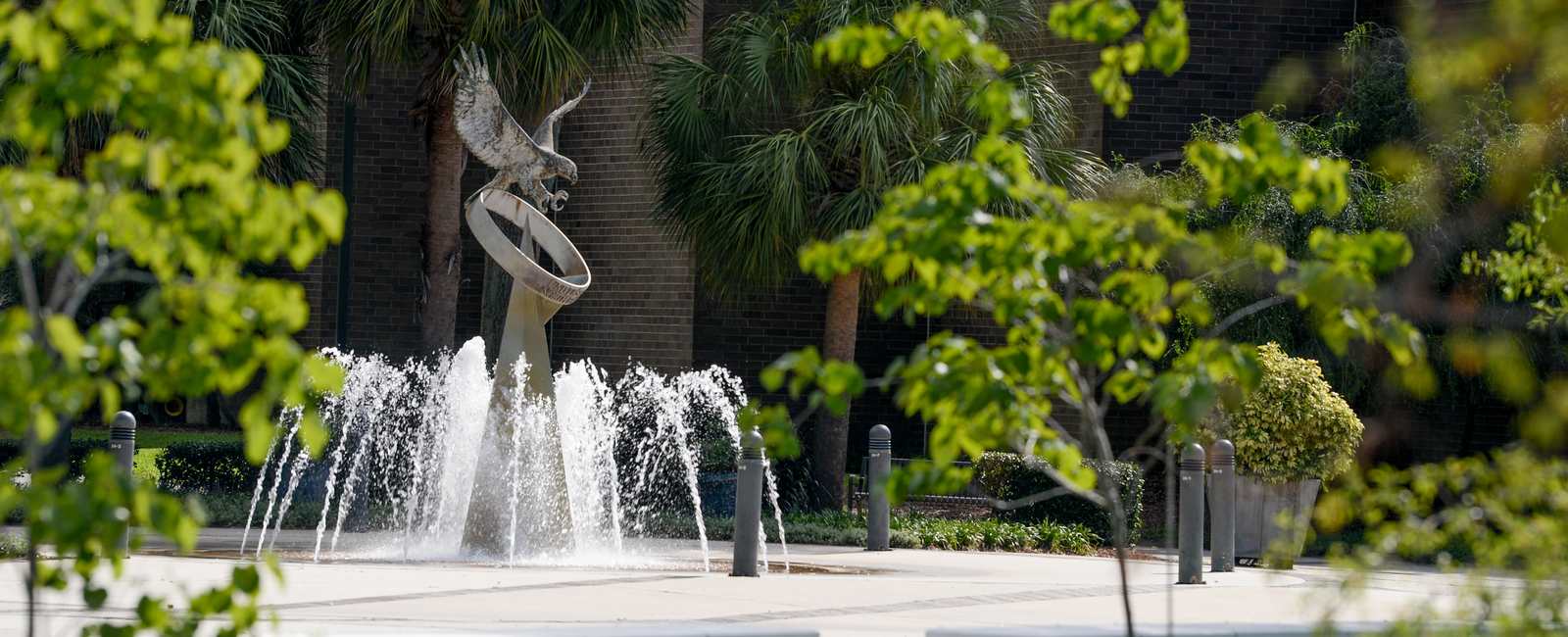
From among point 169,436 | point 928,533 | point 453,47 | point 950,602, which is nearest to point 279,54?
point 453,47

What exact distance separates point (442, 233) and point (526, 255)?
541 cm

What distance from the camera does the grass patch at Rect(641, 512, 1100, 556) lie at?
11.3m

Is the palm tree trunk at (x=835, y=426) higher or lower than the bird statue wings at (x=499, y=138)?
lower

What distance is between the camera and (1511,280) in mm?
4535

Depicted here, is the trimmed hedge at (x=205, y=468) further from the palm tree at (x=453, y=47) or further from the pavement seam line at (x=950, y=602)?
the pavement seam line at (x=950, y=602)

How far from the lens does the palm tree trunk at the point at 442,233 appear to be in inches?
568

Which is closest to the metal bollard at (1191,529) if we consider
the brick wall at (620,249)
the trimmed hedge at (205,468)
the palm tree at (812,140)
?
the palm tree at (812,140)

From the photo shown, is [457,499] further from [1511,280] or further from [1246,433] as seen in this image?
[1511,280]

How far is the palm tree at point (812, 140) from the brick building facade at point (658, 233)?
264 cm

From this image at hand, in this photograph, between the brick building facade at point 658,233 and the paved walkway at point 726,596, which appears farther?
the brick building facade at point 658,233

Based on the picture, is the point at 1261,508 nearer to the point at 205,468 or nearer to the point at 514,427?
the point at 514,427

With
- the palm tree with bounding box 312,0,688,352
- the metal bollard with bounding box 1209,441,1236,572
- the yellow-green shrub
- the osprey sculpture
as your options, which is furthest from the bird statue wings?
the yellow-green shrub

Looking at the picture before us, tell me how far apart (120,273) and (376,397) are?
11.6 metres

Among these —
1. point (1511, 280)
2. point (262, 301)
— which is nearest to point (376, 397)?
point (1511, 280)
